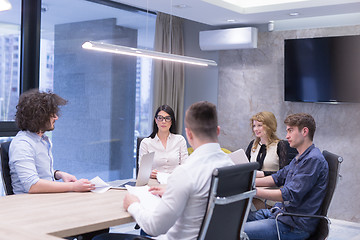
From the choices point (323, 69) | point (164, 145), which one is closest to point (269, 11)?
point (323, 69)

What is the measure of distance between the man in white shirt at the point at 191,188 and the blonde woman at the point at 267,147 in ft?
7.39

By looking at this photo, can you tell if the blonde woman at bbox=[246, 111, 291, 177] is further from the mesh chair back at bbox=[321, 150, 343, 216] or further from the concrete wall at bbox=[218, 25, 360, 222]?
the concrete wall at bbox=[218, 25, 360, 222]

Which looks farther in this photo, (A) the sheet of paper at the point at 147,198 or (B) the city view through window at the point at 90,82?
(B) the city view through window at the point at 90,82

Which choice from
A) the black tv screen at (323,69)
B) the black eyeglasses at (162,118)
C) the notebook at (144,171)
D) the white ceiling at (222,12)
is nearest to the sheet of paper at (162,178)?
the notebook at (144,171)

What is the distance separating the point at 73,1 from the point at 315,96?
10.3 ft

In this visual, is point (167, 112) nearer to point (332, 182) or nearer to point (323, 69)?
point (332, 182)

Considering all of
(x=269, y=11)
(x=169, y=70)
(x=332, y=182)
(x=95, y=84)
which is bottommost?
(x=332, y=182)

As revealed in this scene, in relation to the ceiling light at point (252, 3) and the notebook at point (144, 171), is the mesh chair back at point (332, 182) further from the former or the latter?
the ceiling light at point (252, 3)

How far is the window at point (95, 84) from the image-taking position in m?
5.57

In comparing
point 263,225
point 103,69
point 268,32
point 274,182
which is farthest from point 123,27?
Result: point 263,225

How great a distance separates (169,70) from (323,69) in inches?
86.1

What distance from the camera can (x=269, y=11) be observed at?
230 inches

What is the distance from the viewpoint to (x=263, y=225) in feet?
10.8

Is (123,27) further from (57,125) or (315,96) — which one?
(315,96)
